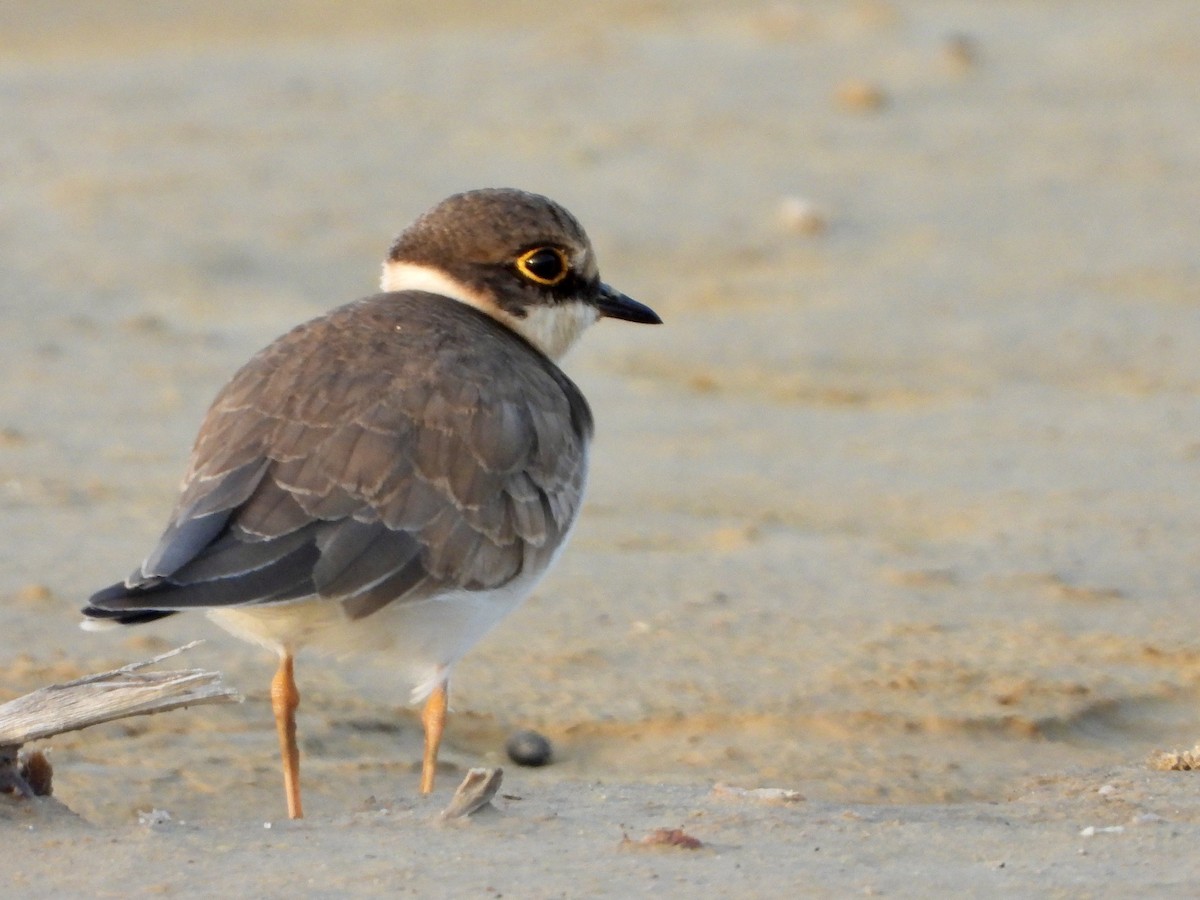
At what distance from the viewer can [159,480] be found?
252 inches

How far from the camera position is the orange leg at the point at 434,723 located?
173 inches

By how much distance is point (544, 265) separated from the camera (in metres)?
5.07

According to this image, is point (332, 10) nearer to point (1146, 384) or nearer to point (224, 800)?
point (1146, 384)

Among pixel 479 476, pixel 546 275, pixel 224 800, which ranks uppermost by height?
pixel 546 275

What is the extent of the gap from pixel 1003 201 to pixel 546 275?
487 centimetres

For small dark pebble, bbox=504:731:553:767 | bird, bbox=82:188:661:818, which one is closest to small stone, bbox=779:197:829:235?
bird, bbox=82:188:661:818

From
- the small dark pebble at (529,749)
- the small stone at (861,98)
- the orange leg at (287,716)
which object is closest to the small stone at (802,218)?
the small stone at (861,98)

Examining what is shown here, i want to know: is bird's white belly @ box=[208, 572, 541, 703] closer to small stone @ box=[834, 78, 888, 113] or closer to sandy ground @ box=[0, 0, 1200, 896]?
sandy ground @ box=[0, 0, 1200, 896]

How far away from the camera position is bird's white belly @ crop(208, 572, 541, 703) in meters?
4.11

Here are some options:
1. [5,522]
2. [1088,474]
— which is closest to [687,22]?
[1088,474]

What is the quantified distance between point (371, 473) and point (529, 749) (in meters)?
0.93

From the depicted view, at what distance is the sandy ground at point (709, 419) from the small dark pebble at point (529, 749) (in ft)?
0.20

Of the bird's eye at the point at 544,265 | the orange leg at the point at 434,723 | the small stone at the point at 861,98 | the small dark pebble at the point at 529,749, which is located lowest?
the small dark pebble at the point at 529,749

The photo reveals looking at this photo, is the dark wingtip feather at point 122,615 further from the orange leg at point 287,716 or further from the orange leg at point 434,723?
the orange leg at point 434,723
